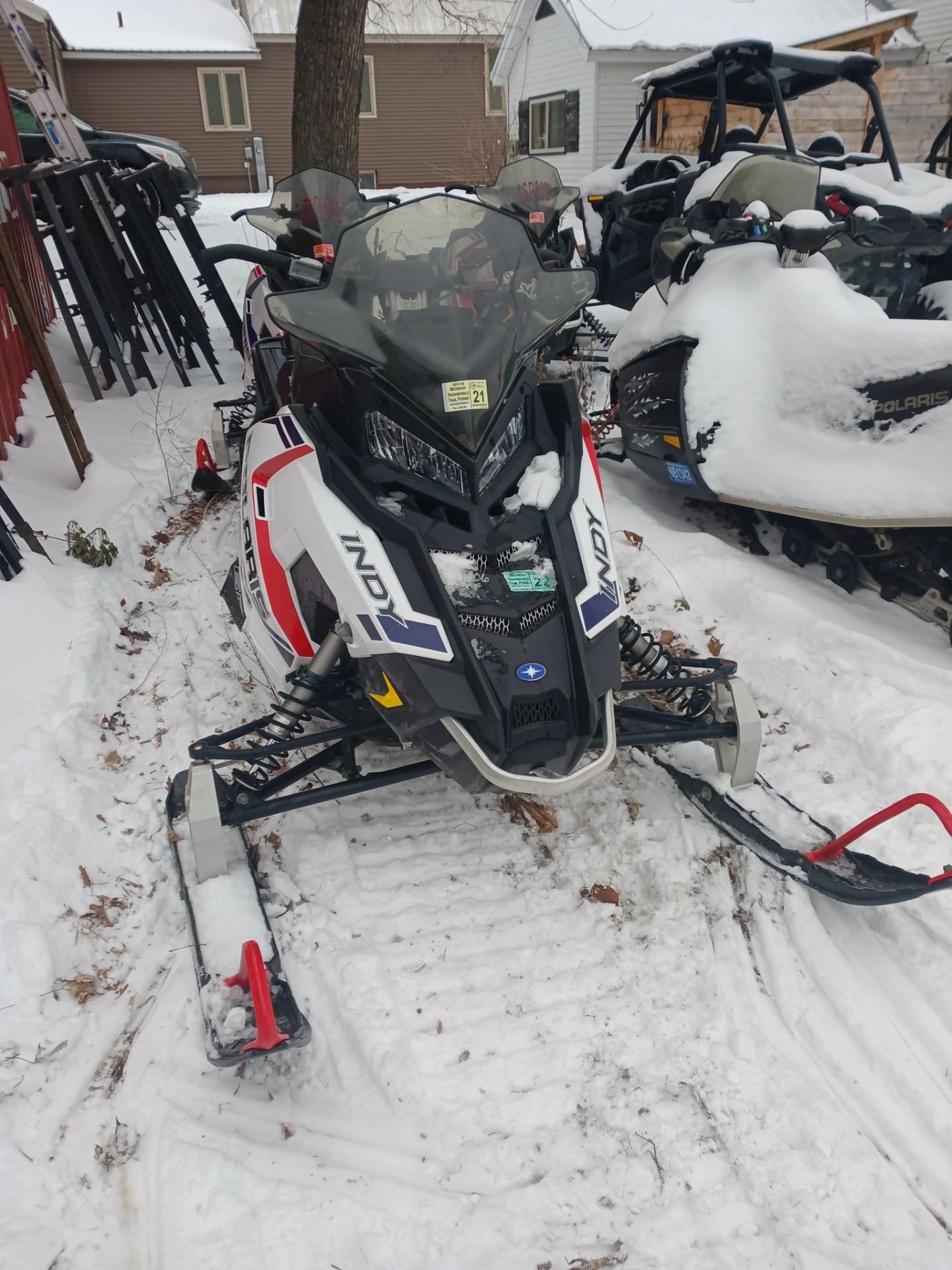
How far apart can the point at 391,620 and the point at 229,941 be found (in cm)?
92

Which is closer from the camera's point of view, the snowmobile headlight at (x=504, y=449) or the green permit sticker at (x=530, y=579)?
the green permit sticker at (x=530, y=579)

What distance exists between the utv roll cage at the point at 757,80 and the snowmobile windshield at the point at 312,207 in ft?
12.2

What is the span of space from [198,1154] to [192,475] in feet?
13.4

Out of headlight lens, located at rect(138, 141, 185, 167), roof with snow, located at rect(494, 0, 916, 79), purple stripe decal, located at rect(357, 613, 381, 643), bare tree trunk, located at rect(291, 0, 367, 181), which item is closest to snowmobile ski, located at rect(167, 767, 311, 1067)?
purple stripe decal, located at rect(357, 613, 381, 643)

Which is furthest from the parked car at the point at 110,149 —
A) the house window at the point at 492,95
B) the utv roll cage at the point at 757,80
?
the house window at the point at 492,95

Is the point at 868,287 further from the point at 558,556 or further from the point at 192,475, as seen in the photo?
the point at 192,475

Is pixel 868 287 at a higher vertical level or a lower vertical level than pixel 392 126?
lower

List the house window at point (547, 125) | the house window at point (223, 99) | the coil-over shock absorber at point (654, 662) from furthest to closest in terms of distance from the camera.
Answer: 1. the house window at point (223, 99)
2. the house window at point (547, 125)
3. the coil-over shock absorber at point (654, 662)

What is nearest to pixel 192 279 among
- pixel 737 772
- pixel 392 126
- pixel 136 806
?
pixel 136 806

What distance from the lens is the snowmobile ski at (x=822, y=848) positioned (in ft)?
7.44

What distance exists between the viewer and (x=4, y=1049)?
6.61 feet

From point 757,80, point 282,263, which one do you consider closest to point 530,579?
point 282,263

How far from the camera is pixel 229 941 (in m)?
2.18

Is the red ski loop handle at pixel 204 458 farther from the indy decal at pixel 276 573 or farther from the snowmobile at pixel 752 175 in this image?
the snowmobile at pixel 752 175
